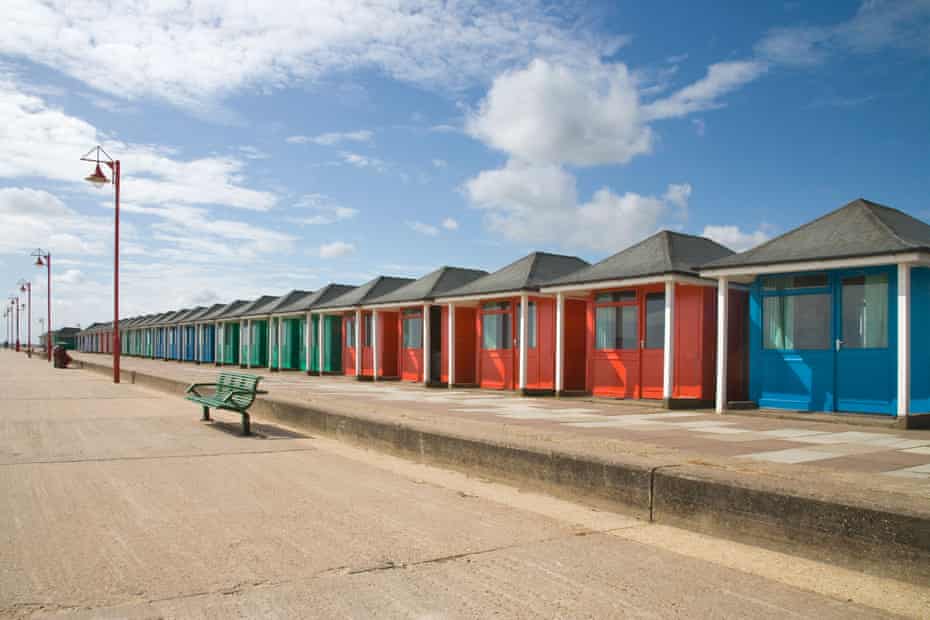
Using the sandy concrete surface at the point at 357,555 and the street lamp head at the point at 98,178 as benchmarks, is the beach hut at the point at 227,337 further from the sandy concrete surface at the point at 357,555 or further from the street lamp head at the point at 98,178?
the sandy concrete surface at the point at 357,555

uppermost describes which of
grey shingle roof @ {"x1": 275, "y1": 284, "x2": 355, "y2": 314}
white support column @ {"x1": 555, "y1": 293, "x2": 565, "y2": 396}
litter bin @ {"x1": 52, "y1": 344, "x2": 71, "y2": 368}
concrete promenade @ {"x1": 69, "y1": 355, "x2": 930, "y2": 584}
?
grey shingle roof @ {"x1": 275, "y1": 284, "x2": 355, "y2": 314}

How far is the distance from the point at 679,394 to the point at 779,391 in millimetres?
2246

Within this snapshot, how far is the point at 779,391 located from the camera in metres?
13.3

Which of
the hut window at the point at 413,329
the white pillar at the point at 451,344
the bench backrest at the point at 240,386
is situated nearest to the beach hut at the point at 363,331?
the hut window at the point at 413,329

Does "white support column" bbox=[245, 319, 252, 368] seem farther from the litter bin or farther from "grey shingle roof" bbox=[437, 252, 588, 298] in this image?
"grey shingle roof" bbox=[437, 252, 588, 298]

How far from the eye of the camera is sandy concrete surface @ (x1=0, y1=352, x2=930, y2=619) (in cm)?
395

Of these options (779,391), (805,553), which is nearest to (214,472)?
(805,553)

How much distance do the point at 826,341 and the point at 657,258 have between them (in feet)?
13.0

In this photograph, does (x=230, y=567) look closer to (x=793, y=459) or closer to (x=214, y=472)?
(x=214, y=472)

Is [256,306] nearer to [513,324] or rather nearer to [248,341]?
[248,341]

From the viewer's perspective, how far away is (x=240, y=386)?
11.9 metres

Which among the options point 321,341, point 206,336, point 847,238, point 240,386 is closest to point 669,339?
point 847,238

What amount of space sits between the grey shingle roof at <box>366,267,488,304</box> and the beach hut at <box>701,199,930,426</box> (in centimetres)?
1079

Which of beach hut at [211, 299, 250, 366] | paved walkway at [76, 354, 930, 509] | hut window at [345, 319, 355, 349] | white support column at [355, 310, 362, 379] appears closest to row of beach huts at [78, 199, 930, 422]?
white support column at [355, 310, 362, 379]
